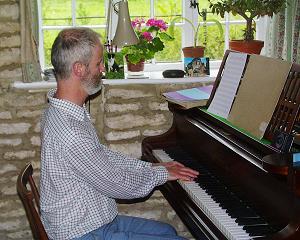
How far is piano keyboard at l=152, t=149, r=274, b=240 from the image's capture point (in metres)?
1.75

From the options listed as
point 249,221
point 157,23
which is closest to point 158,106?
point 157,23

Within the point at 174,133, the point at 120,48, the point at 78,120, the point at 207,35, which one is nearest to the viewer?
the point at 78,120

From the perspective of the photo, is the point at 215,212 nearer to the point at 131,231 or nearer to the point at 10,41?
the point at 131,231

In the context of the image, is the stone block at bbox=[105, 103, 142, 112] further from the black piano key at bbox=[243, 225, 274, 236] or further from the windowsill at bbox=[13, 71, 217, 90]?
the black piano key at bbox=[243, 225, 274, 236]

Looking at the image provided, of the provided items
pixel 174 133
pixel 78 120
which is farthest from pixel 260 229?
pixel 174 133

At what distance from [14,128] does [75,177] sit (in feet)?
4.69

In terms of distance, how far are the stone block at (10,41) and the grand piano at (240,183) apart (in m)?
1.28

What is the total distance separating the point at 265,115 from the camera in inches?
79.0

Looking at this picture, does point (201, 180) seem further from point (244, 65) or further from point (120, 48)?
point (120, 48)

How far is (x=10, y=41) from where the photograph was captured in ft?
10.3

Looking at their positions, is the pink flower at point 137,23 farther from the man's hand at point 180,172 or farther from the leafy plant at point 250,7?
the man's hand at point 180,172

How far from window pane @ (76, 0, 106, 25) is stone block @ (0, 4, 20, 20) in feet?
1.57

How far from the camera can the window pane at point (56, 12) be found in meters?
3.42

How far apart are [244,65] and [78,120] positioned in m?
0.84
